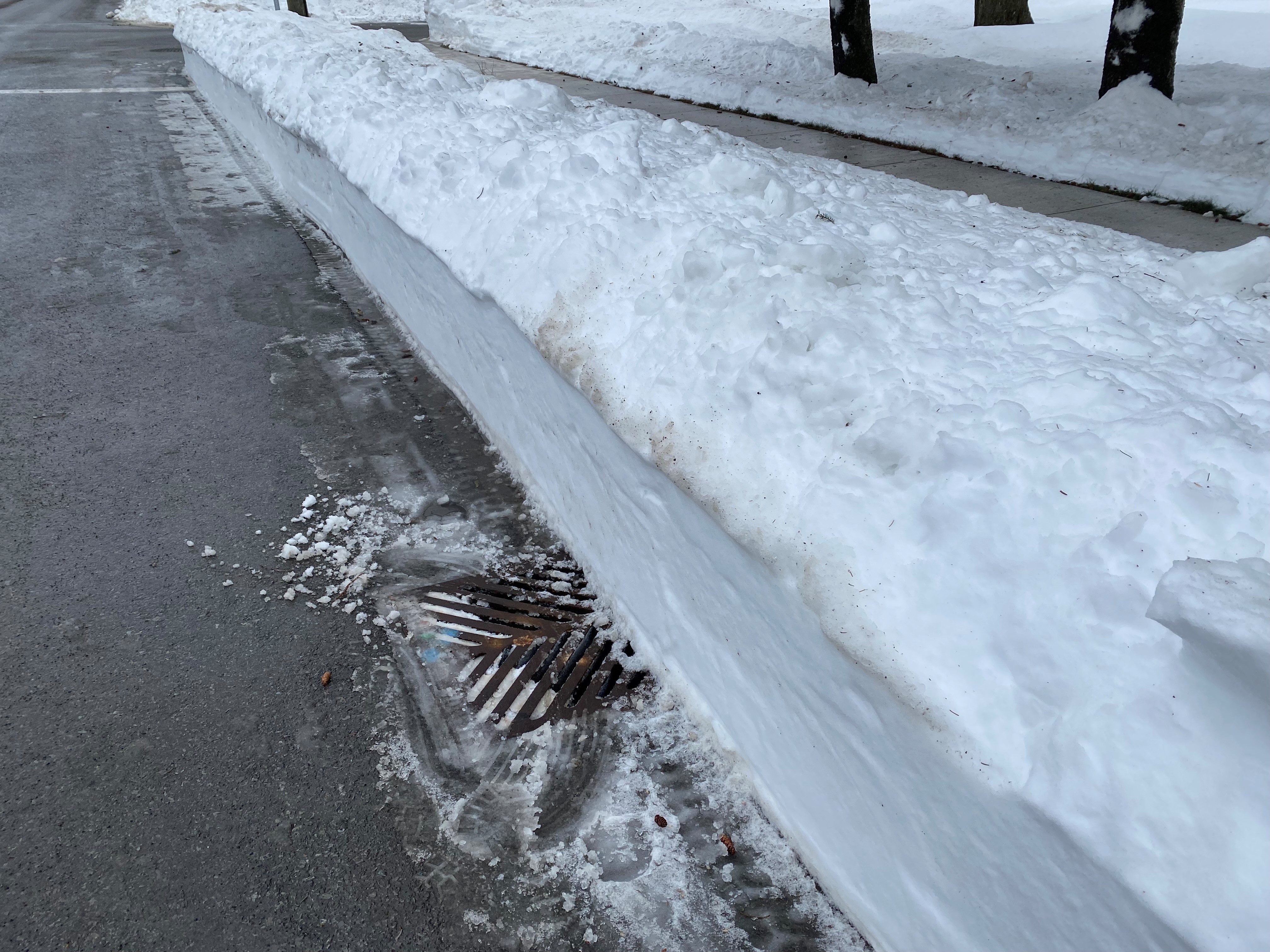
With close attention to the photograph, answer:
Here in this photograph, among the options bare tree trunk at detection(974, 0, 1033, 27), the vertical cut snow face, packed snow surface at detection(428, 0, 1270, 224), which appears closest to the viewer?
the vertical cut snow face

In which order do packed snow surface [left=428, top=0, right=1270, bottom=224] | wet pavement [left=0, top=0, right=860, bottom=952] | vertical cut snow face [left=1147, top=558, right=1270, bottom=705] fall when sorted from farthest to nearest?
packed snow surface [left=428, top=0, right=1270, bottom=224], wet pavement [left=0, top=0, right=860, bottom=952], vertical cut snow face [left=1147, top=558, right=1270, bottom=705]

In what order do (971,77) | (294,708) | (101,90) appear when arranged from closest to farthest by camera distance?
(294,708) < (971,77) < (101,90)

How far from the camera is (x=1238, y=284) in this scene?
2918 mm

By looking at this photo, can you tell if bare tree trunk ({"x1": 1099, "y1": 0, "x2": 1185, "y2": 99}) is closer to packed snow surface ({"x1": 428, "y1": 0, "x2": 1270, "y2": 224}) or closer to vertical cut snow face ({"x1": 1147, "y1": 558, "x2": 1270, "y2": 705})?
packed snow surface ({"x1": 428, "y1": 0, "x2": 1270, "y2": 224})

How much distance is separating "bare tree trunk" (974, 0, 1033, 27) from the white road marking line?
40.8 ft

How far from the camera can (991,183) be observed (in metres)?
6.74

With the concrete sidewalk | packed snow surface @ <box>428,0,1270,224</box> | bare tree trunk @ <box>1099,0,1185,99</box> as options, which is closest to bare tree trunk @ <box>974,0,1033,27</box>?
packed snow surface @ <box>428,0,1270,224</box>

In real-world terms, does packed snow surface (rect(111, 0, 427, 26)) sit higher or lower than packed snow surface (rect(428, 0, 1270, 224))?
higher

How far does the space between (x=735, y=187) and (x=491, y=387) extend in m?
1.36

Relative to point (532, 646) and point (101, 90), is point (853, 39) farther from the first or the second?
point (101, 90)

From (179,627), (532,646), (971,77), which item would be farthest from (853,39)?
(179,627)

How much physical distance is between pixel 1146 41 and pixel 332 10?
2532cm

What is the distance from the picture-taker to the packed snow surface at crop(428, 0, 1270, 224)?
6.62 m

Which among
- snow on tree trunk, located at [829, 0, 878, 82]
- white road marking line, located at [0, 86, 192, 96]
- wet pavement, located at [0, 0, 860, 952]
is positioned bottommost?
wet pavement, located at [0, 0, 860, 952]
